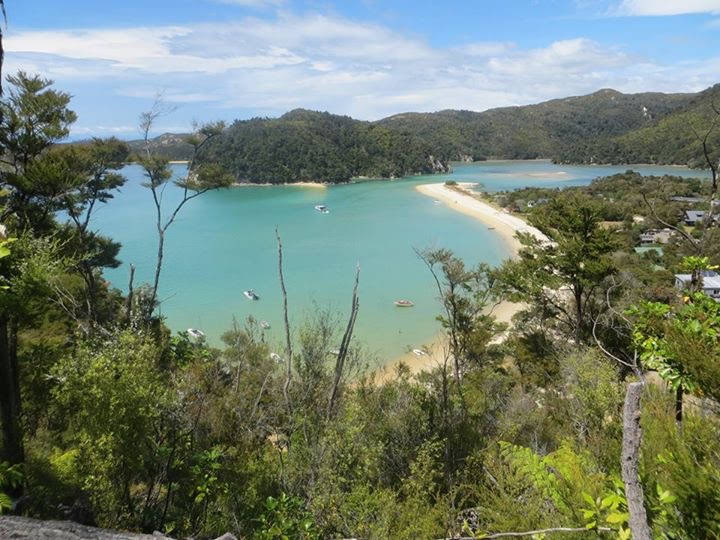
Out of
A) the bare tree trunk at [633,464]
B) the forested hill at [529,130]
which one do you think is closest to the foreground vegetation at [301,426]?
the bare tree trunk at [633,464]

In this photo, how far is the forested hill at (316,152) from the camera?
9738 cm

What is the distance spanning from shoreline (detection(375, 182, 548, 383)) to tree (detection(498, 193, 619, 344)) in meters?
1.59

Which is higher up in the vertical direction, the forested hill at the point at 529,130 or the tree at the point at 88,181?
the forested hill at the point at 529,130

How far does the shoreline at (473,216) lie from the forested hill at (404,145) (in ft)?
83.5


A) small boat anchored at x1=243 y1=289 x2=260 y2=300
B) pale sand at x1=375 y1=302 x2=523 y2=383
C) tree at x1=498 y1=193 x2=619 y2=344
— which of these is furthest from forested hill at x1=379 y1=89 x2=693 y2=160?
tree at x1=498 y1=193 x2=619 y2=344

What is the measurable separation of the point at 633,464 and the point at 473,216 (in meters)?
58.7

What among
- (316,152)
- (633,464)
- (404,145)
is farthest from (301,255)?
→ (404,145)

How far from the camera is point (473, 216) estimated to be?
191 feet

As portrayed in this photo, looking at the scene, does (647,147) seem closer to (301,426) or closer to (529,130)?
(529,130)

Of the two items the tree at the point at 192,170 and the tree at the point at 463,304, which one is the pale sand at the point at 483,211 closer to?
the tree at the point at 463,304

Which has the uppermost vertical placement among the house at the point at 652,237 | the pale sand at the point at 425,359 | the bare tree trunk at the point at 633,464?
the bare tree trunk at the point at 633,464

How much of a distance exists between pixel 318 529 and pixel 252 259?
35.0 metres

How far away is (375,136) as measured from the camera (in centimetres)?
12044

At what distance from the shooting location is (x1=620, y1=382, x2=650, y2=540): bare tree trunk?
1.67 metres
